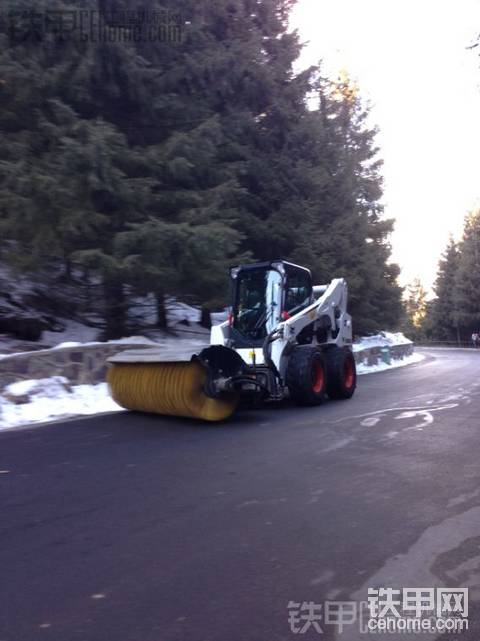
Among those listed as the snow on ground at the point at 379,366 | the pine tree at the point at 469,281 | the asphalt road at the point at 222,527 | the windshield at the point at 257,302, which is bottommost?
the asphalt road at the point at 222,527

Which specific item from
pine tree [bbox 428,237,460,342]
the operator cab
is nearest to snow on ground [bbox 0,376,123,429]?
the operator cab

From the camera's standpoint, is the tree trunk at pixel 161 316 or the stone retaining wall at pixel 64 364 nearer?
the stone retaining wall at pixel 64 364

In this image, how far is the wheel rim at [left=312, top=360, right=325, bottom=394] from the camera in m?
12.5

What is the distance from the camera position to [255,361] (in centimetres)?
1181

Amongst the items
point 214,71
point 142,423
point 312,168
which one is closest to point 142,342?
point 142,423

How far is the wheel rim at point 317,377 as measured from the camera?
12461mm

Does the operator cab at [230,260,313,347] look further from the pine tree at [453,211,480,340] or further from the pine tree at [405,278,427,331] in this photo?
the pine tree at [405,278,427,331]

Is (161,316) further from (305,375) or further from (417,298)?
(417,298)

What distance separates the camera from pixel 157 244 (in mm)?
14242

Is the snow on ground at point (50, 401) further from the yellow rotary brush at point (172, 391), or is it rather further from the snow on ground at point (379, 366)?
the snow on ground at point (379, 366)

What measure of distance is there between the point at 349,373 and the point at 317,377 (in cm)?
165

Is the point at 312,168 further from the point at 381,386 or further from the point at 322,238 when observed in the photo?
the point at 381,386

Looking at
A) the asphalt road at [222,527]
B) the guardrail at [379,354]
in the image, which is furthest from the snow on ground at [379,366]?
the asphalt road at [222,527]

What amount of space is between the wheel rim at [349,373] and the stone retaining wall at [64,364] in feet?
15.0
